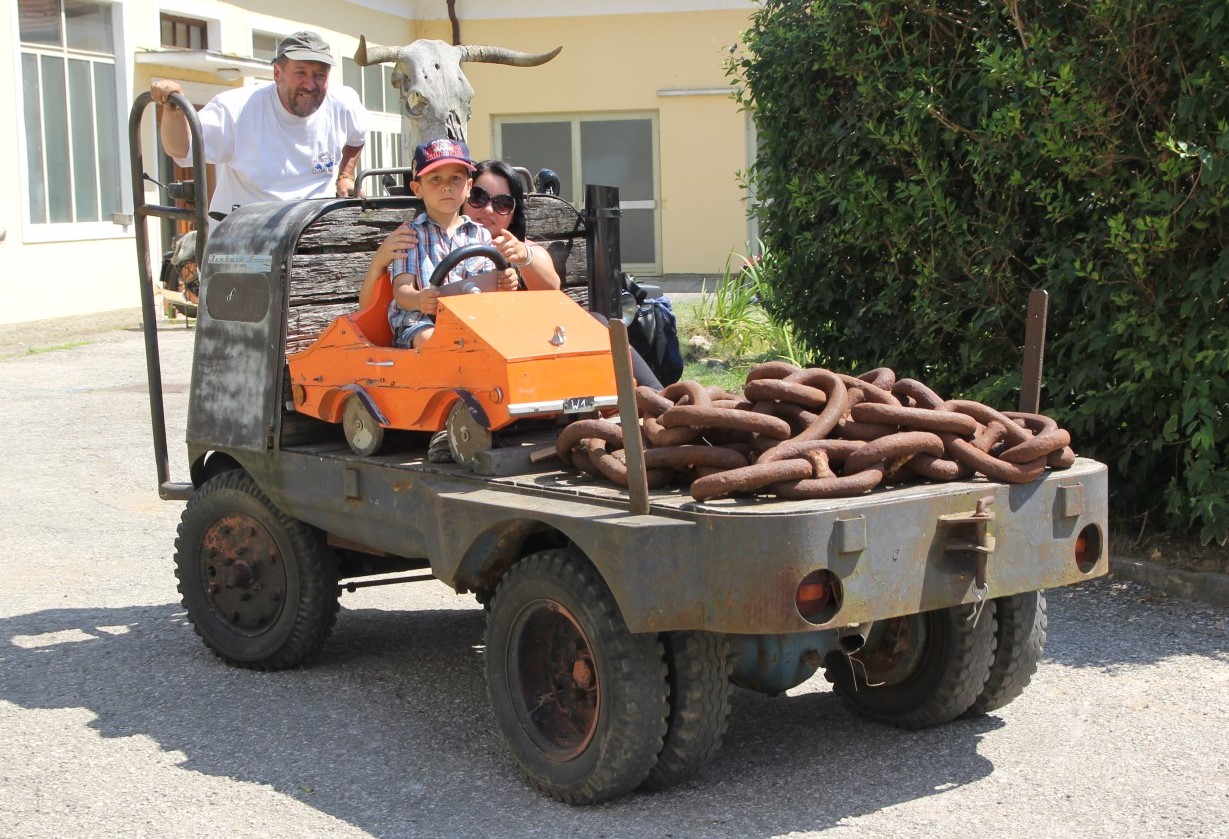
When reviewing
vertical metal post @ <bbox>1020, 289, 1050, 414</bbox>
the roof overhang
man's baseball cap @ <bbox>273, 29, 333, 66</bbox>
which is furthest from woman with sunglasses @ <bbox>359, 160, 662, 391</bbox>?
the roof overhang

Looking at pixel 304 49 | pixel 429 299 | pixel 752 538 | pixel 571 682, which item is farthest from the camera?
pixel 304 49

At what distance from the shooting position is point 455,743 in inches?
Answer: 188

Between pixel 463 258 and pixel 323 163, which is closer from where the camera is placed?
pixel 463 258

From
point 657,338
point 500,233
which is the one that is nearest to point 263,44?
Result: point 657,338

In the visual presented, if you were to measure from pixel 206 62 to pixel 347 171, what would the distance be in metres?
11.8

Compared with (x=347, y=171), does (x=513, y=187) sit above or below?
below

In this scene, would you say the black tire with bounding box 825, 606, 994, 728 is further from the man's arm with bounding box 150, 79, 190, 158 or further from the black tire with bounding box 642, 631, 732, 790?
the man's arm with bounding box 150, 79, 190, 158

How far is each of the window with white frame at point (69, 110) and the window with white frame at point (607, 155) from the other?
24.3 ft

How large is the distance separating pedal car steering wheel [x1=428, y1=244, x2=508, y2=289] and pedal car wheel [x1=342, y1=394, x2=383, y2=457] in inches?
17.7

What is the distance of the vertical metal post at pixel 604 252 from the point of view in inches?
239

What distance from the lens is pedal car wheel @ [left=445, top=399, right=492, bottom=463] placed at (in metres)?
4.54

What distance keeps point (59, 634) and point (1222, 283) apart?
462 cm

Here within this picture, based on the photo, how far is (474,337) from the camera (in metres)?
4.58

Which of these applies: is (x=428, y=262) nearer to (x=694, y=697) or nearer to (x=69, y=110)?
(x=694, y=697)
